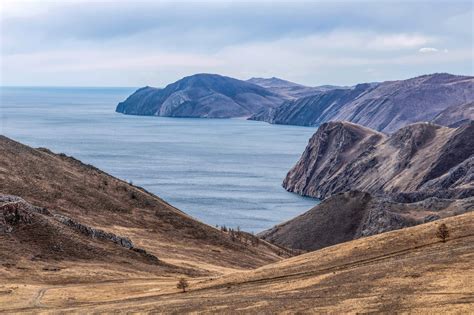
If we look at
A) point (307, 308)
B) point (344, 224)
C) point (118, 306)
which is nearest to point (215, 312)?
point (307, 308)

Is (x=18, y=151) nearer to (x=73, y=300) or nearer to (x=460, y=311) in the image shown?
(x=73, y=300)

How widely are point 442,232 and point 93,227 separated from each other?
46536 mm

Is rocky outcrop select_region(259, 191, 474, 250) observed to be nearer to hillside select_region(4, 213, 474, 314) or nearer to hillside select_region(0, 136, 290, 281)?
hillside select_region(0, 136, 290, 281)

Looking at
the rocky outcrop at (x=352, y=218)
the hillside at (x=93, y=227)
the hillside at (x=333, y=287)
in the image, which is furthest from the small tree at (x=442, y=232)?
the rocky outcrop at (x=352, y=218)

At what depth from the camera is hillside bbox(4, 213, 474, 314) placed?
126 feet

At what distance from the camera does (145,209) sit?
344 ft

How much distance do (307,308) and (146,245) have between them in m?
48.1

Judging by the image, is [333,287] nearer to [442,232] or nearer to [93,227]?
[442,232]

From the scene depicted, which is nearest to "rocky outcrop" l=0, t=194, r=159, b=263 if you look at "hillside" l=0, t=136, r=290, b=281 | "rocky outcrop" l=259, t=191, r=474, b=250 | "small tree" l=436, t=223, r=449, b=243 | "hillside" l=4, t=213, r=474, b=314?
"hillside" l=0, t=136, r=290, b=281

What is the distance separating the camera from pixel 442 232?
5428 centimetres

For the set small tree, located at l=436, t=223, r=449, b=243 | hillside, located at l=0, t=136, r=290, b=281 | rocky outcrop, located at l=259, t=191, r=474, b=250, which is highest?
Answer: small tree, located at l=436, t=223, r=449, b=243

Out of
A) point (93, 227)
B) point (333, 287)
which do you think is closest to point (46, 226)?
point (93, 227)

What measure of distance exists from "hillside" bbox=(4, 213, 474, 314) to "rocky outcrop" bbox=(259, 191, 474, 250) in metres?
76.3

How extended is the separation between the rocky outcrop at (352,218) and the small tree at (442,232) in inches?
3045
